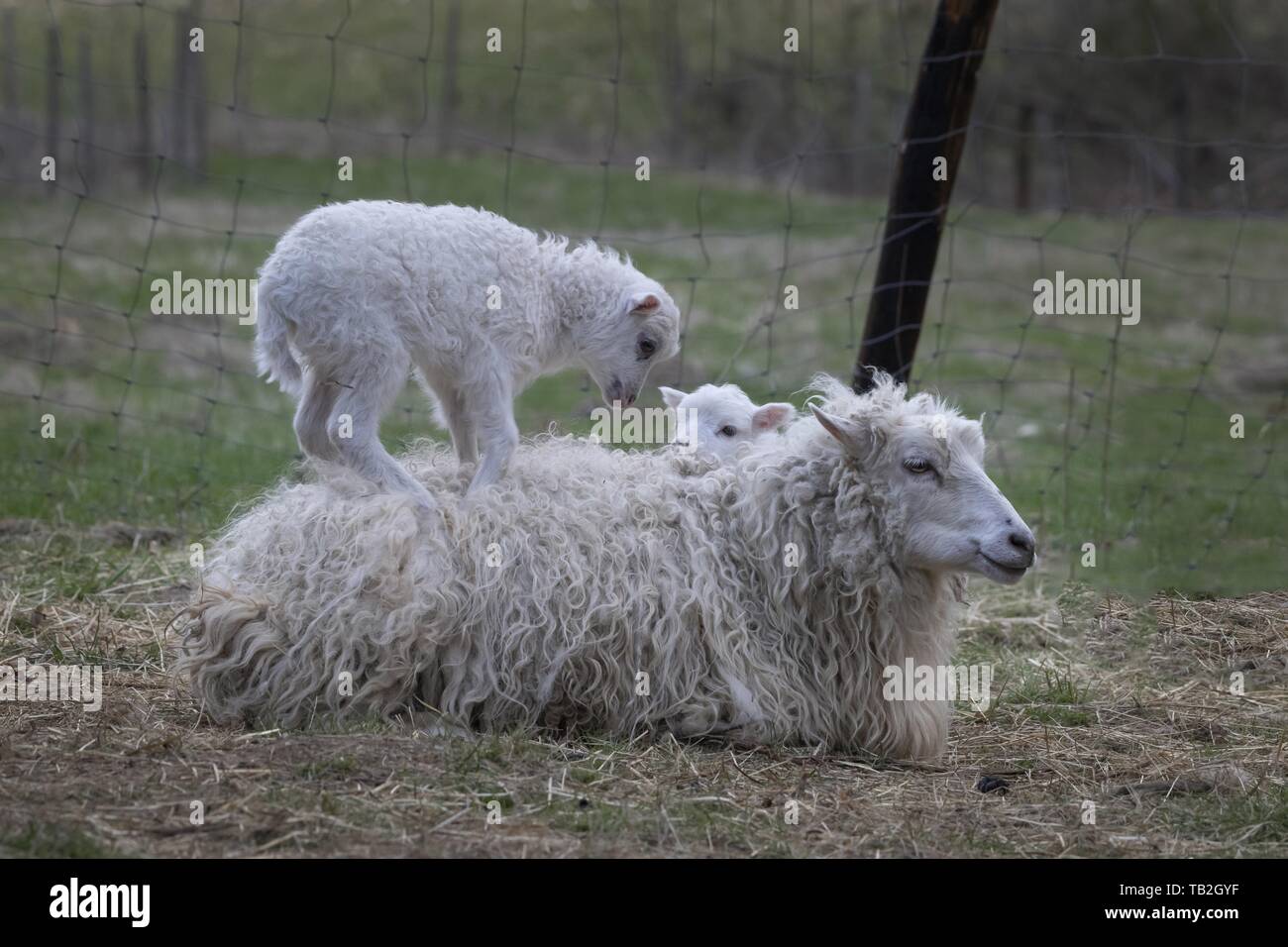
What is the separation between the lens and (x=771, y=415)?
6.06m

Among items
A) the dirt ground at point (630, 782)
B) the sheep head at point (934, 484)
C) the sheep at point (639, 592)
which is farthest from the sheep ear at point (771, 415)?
the dirt ground at point (630, 782)

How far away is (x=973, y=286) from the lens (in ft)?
56.6

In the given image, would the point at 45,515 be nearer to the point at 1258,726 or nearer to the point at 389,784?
the point at 389,784

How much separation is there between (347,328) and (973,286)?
13.2 meters

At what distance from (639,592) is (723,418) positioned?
130 centimetres

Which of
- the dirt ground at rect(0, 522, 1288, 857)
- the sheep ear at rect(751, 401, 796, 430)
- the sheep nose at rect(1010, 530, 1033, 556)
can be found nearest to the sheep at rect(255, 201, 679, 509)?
the sheep ear at rect(751, 401, 796, 430)

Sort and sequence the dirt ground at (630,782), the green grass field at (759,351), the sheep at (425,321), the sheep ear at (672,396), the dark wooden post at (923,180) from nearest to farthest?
1. the dirt ground at (630,782)
2. the sheep at (425,321)
3. the sheep ear at (672,396)
4. the dark wooden post at (923,180)
5. the green grass field at (759,351)

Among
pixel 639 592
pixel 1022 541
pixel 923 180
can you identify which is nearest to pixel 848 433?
pixel 1022 541

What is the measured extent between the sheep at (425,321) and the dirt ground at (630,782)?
1077 millimetres

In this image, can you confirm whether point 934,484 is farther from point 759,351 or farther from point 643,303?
point 759,351

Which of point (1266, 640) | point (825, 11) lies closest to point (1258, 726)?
point (1266, 640)

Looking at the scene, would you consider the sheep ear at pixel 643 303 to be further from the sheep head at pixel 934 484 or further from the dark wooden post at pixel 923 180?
the dark wooden post at pixel 923 180

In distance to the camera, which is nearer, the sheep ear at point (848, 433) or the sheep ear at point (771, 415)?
the sheep ear at point (848, 433)

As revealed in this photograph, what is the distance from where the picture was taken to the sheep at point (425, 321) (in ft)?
16.4
